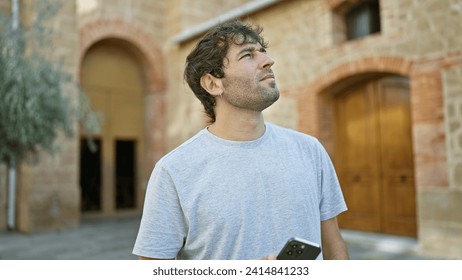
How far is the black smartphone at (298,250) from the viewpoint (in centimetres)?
118

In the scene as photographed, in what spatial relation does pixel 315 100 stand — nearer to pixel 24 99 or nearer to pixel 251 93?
pixel 24 99

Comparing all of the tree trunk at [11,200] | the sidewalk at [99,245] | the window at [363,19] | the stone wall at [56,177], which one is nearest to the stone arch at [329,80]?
the window at [363,19]

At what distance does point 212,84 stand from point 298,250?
677 mm

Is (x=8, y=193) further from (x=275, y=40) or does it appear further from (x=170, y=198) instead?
(x=170, y=198)

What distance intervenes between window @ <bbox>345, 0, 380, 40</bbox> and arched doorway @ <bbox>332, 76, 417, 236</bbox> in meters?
0.72

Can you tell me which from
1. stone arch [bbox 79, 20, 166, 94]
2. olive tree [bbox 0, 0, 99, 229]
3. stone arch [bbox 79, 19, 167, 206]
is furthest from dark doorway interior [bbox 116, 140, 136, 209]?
olive tree [bbox 0, 0, 99, 229]

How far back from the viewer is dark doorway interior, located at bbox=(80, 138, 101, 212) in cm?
866

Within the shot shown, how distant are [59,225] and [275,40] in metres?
4.90

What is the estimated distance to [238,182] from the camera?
1357 mm

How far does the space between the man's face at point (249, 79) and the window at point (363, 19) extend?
16.9ft

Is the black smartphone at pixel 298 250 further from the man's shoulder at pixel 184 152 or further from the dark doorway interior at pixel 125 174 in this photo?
the dark doorway interior at pixel 125 174

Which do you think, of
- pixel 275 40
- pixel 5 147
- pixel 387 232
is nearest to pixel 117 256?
pixel 5 147

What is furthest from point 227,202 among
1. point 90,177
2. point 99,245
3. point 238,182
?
point 90,177

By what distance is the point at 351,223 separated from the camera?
6340mm
